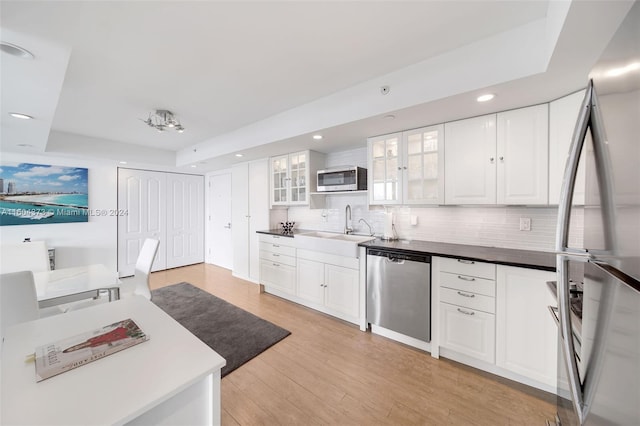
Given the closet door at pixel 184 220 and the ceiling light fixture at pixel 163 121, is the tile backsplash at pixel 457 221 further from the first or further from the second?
the closet door at pixel 184 220

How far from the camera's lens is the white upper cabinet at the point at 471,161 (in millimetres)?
2111

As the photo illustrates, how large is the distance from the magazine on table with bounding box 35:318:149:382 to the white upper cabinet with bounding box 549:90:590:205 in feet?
9.32

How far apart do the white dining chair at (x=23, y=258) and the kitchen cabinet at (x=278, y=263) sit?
2.53 m

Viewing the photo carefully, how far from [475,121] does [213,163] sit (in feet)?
14.0

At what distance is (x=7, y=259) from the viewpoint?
2660 mm

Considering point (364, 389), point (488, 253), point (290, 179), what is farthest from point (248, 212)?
point (488, 253)

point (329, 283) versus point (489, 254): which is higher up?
point (489, 254)

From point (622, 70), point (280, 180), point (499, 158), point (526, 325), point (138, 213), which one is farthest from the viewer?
point (138, 213)

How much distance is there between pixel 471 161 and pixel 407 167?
23.2 inches

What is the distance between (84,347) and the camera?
1.01 meters

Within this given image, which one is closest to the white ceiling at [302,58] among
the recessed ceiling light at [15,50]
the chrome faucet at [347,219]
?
the recessed ceiling light at [15,50]

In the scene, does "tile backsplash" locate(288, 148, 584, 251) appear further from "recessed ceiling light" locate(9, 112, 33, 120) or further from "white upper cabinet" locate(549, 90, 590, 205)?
"recessed ceiling light" locate(9, 112, 33, 120)

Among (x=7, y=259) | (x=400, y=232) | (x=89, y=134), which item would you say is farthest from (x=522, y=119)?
(x=89, y=134)

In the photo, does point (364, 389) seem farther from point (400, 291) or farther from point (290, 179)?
point (290, 179)
